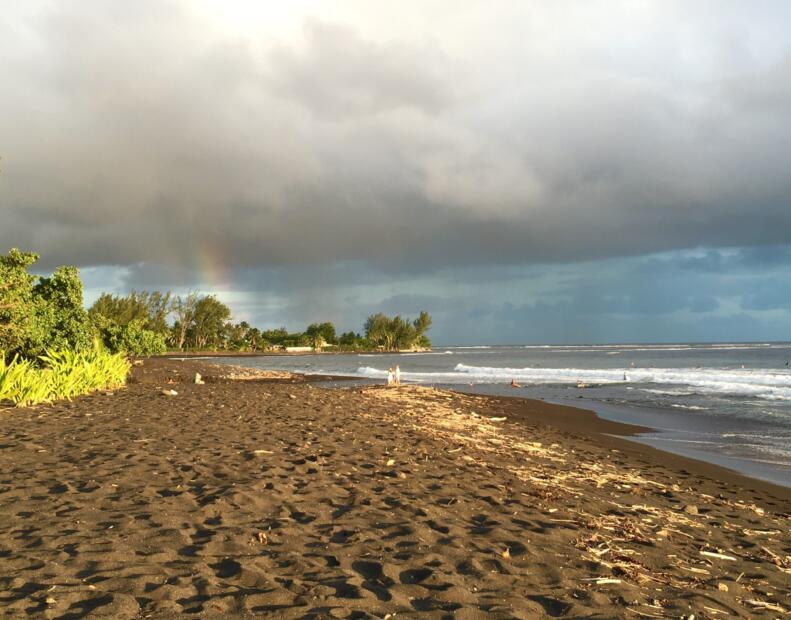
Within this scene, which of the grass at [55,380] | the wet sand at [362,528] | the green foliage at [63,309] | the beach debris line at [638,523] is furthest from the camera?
the green foliage at [63,309]

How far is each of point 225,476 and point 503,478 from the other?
3936 millimetres

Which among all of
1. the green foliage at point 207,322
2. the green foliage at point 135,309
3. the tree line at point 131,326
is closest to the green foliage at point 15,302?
the tree line at point 131,326

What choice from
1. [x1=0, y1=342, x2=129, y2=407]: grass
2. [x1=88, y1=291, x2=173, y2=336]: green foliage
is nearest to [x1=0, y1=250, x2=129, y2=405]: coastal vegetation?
[x1=0, y1=342, x2=129, y2=407]: grass

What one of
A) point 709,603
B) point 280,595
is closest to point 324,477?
point 280,595

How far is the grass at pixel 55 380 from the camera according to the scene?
598 inches

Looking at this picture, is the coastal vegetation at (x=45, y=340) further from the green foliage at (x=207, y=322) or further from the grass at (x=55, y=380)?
the green foliage at (x=207, y=322)

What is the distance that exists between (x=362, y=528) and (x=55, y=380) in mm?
14565

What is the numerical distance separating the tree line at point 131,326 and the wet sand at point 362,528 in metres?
9.32

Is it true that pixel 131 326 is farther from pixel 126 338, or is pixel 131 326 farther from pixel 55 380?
pixel 55 380

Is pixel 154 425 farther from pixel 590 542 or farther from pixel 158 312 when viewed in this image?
pixel 158 312

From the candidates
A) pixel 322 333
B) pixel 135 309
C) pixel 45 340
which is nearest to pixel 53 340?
pixel 45 340

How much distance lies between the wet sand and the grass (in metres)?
3.12

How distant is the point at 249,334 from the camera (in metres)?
133

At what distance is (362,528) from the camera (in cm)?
598
